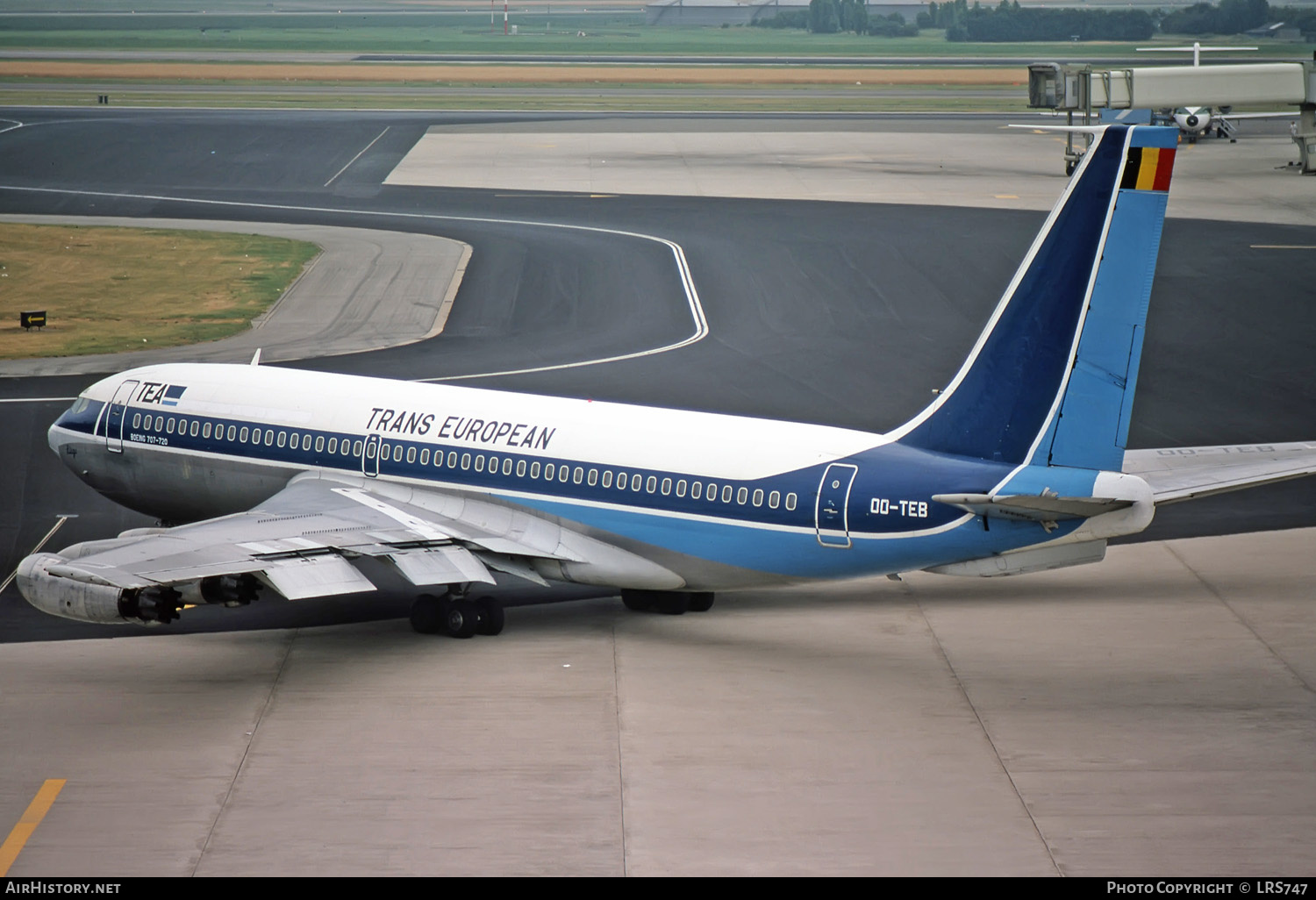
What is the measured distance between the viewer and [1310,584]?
3397cm

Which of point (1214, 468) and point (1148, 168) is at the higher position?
point (1148, 168)

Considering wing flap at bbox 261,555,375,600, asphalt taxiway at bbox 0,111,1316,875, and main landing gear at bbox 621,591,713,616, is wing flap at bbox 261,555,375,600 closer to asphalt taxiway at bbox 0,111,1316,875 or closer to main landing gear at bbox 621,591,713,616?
asphalt taxiway at bbox 0,111,1316,875

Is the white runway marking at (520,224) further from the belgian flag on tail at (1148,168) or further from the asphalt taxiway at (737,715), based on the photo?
the belgian flag on tail at (1148,168)

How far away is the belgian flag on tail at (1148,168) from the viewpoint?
25344 mm

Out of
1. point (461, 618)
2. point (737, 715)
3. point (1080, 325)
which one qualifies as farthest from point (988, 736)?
point (461, 618)

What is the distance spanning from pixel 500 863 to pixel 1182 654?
1529 centimetres

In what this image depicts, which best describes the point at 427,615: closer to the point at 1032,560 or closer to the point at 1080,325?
the point at 1032,560

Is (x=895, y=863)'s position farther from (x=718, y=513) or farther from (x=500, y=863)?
(x=718, y=513)

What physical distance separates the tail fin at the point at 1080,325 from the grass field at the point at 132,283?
4152 centimetres

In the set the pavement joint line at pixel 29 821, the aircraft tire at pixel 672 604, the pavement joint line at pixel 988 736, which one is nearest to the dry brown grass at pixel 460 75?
the aircraft tire at pixel 672 604

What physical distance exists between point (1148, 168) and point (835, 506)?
27.0ft

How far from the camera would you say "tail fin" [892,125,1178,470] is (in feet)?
84.0

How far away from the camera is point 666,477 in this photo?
1197 inches

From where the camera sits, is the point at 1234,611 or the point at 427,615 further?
the point at 1234,611
